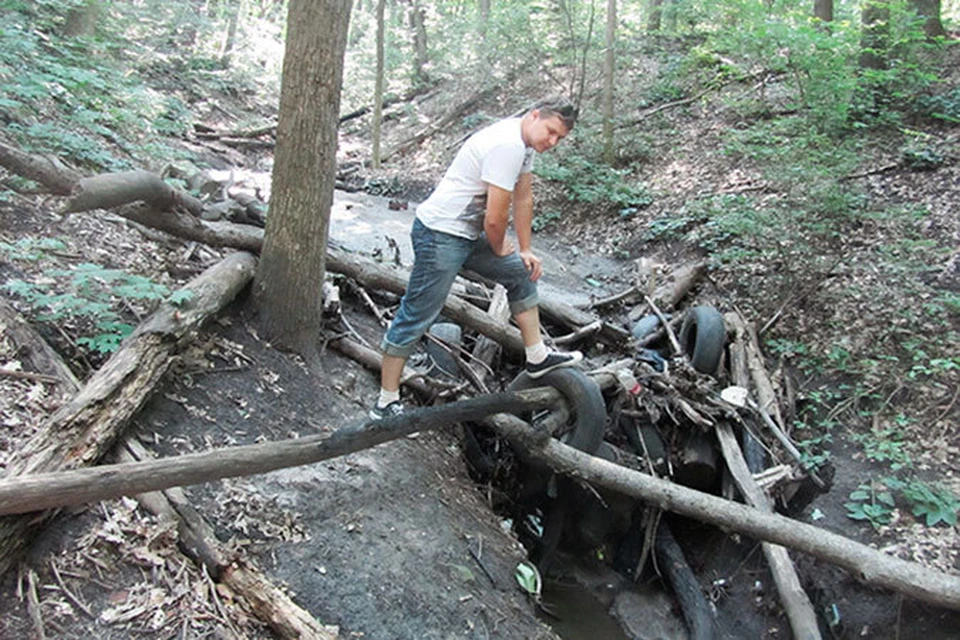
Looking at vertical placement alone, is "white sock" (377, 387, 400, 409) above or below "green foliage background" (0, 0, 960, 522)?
below

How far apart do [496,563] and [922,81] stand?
33.5ft

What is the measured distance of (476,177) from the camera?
397 cm

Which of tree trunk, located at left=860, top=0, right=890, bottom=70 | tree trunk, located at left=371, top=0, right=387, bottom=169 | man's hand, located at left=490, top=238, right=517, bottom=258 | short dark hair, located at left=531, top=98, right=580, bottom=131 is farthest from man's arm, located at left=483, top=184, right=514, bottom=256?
tree trunk, located at left=371, top=0, right=387, bottom=169

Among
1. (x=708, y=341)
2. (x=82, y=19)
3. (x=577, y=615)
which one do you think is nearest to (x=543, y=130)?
(x=708, y=341)

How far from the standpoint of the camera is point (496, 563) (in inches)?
172

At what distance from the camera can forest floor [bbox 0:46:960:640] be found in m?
2.78

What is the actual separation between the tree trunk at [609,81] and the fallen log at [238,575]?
37.1 ft

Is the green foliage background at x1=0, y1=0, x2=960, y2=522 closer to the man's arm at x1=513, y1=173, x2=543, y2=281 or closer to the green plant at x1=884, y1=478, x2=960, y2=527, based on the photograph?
the green plant at x1=884, y1=478, x2=960, y2=527

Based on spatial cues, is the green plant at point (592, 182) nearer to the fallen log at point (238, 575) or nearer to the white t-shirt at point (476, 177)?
the white t-shirt at point (476, 177)

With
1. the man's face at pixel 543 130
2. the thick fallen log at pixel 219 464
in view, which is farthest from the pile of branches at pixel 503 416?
the man's face at pixel 543 130

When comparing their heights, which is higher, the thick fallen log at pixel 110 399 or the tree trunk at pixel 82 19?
the tree trunk at pixel 82 19

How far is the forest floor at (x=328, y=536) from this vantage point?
2781 mm

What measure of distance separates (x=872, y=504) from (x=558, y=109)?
13.2ft

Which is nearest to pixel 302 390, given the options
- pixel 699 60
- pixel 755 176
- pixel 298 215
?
pixel 298 215
